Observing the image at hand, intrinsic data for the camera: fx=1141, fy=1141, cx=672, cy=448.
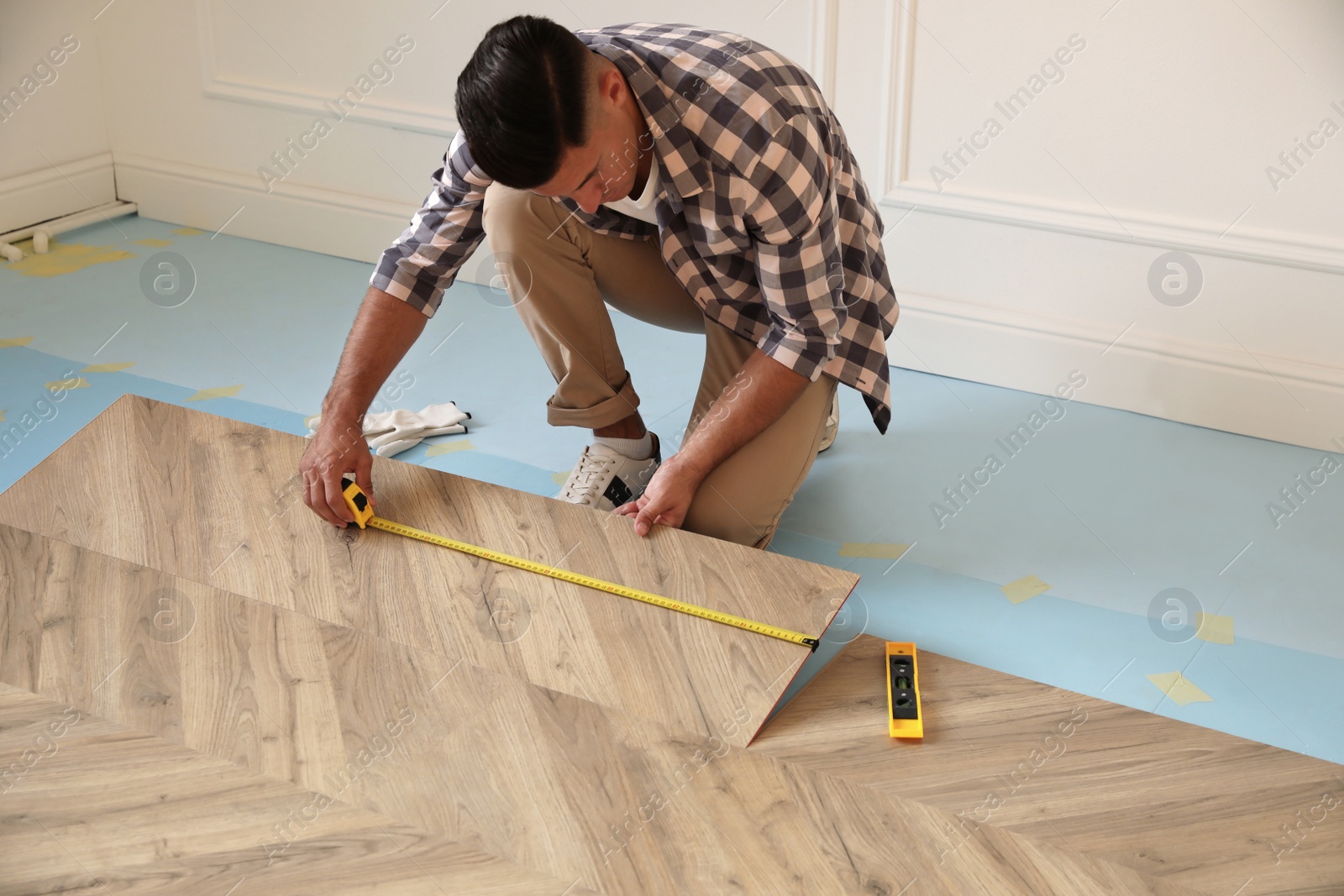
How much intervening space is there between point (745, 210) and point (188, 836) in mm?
1090

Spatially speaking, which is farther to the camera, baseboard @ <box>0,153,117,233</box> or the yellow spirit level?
baseboard @ <box>0,153,117,233</box>

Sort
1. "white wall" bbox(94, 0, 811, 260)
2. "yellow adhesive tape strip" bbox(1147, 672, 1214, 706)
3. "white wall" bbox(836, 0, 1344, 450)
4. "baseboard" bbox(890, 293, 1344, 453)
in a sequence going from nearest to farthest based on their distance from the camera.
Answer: "yellow adhesive tape strip" bbox(1147, 672, 1214, 706) < "white wall" bbox(836, 0, 1344, 450) < "baseboard" bbox(890, 293, 1344, 453) < "white wall" bbox(94, 0, 811, 260)

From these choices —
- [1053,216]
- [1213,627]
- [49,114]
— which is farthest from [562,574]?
[49,114]

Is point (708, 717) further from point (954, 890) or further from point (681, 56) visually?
point (681, 56)

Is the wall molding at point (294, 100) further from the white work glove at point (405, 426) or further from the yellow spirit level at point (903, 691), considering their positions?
the yellow spirit level at point (903, 691)

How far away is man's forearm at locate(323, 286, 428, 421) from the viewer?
188 centimetres

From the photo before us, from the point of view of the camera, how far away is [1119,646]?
1.88 meters

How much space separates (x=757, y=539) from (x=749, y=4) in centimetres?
138

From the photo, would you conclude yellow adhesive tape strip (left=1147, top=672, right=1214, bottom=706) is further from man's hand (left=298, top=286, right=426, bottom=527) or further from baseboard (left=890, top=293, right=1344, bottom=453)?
man's hand (left=298, top=286, right=426, bottom=527)

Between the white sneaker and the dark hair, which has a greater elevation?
the dark hair

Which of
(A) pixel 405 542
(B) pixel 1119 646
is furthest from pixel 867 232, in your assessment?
(A) pixel 405 542

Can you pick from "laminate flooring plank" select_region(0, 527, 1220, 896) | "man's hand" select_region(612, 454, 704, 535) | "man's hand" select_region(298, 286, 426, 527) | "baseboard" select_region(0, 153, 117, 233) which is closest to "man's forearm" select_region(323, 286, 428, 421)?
"man's hand" select_region(298, 286, 426, 527)

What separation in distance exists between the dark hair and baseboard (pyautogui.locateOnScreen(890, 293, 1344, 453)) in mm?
1388

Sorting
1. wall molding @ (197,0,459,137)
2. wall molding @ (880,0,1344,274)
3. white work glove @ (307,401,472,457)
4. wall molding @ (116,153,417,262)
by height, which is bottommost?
wall molding @ (116,153,417,262)
